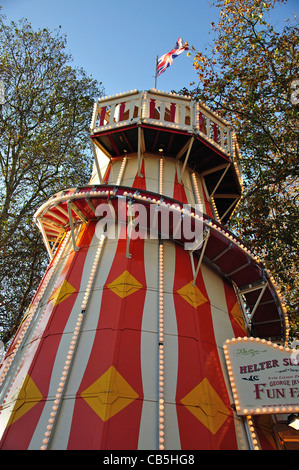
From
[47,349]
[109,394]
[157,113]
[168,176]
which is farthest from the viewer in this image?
[157,113]

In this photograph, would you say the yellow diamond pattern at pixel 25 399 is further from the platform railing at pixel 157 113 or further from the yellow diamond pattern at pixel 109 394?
the platform railing at pixel 157 113

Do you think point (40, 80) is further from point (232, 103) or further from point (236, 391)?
point (236, 391)

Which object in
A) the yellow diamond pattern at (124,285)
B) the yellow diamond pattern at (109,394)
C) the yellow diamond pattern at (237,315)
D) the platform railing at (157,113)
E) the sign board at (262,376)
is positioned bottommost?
the yellow diamond pattern at (109,394)

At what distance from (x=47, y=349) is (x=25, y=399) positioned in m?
1.15

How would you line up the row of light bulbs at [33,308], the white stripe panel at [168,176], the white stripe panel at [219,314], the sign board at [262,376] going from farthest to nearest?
the white stripe panel at [168,176] < the row of light bulbs at [33,308] < the white stripe panel at [219,314] < the sign board at [262,376]

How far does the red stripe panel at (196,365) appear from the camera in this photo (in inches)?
253

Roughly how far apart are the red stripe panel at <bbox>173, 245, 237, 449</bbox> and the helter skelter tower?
1.1 inches

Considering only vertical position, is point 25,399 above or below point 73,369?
below

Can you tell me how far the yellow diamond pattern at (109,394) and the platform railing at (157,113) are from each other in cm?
848

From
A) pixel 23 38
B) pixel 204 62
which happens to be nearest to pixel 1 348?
pixel 23 38

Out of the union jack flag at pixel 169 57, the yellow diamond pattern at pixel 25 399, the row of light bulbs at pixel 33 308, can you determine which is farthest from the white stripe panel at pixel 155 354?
the union jack flag at pixel 169 57

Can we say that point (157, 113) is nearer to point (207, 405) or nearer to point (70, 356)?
point (70, 356)

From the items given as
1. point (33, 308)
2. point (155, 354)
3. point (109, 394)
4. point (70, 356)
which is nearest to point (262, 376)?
point (155, 354)

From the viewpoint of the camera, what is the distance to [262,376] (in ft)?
24.6
